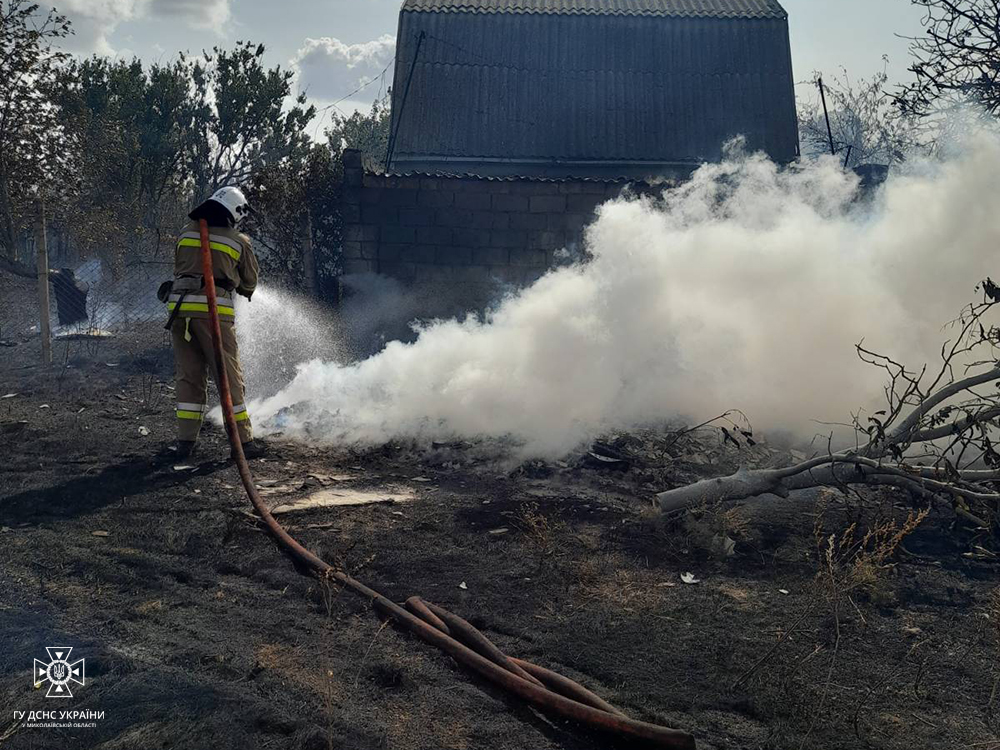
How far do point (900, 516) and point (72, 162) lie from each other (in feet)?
37.7

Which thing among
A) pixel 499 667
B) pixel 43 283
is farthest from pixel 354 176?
pixel 499 667

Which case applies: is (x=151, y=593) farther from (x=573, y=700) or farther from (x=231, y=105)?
(x=231, y=105)

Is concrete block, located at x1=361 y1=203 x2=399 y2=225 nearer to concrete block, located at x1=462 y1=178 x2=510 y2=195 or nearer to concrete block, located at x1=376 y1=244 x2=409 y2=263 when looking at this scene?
concrete block, located at x1=376 y1=244 x2=409 y2=263

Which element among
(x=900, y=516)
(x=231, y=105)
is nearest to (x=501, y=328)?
(x=900, y=516)

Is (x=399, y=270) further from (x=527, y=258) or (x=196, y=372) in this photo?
(x=196, y=372)

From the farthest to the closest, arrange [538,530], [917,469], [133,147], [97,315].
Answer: [133,147], [97,315], [538,530], [917,469]

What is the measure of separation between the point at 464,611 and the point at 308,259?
8.26 meters

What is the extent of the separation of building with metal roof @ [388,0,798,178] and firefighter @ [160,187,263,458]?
8.72m

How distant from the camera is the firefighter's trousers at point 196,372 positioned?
→ 623cm

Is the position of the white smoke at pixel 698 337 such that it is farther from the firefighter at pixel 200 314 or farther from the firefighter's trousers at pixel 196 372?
the firefighter at pixel 200 314

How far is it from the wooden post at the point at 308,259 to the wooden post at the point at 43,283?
3221mm

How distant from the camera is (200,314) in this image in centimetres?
620

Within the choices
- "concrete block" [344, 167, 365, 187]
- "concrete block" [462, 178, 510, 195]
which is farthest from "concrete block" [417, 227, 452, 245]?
"concrete block" [344, 167, 365, 187]

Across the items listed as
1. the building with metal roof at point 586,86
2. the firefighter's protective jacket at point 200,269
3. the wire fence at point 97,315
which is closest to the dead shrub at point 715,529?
the firefighter's protective jacket at point 200,269
